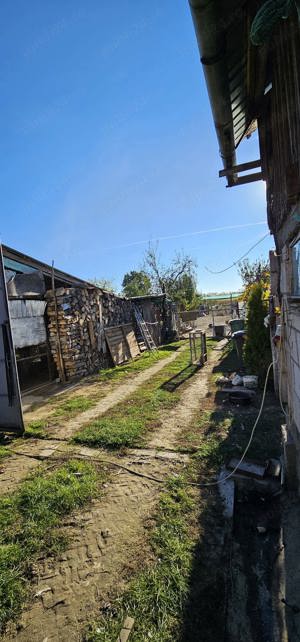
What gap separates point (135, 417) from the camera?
5312 millimetres

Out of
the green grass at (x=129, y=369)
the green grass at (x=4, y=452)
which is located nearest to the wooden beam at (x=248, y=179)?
the green grass at (x=129, y=369)

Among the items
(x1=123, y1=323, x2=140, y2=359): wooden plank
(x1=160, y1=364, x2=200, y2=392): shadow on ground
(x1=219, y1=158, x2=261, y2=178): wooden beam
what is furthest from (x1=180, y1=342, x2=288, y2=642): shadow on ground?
(x1=123, y1=323, x2=140, y2=359): wooden plank

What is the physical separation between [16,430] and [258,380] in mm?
5249

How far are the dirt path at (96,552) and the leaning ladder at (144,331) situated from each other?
9424 millimetres

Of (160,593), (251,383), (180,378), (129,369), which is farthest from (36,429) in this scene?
(129,369)

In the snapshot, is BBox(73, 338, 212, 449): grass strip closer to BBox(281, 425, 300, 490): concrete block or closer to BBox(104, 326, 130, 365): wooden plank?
BBox(281, 425, 300, 490): concrete block

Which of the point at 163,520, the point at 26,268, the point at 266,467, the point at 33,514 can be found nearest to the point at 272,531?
the point at 266,467

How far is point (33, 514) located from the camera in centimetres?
284

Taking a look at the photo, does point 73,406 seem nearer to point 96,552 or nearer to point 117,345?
point 96,552

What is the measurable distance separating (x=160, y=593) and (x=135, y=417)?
3.33 meters

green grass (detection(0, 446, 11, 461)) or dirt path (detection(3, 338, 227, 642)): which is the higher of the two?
dirt path (detection(3, 338, 227, 642))

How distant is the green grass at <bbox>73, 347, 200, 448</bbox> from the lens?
14.7 ft

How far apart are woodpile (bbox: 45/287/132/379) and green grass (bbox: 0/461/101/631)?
552 centimetres

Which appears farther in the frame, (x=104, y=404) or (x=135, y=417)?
(x=104, y=404)
